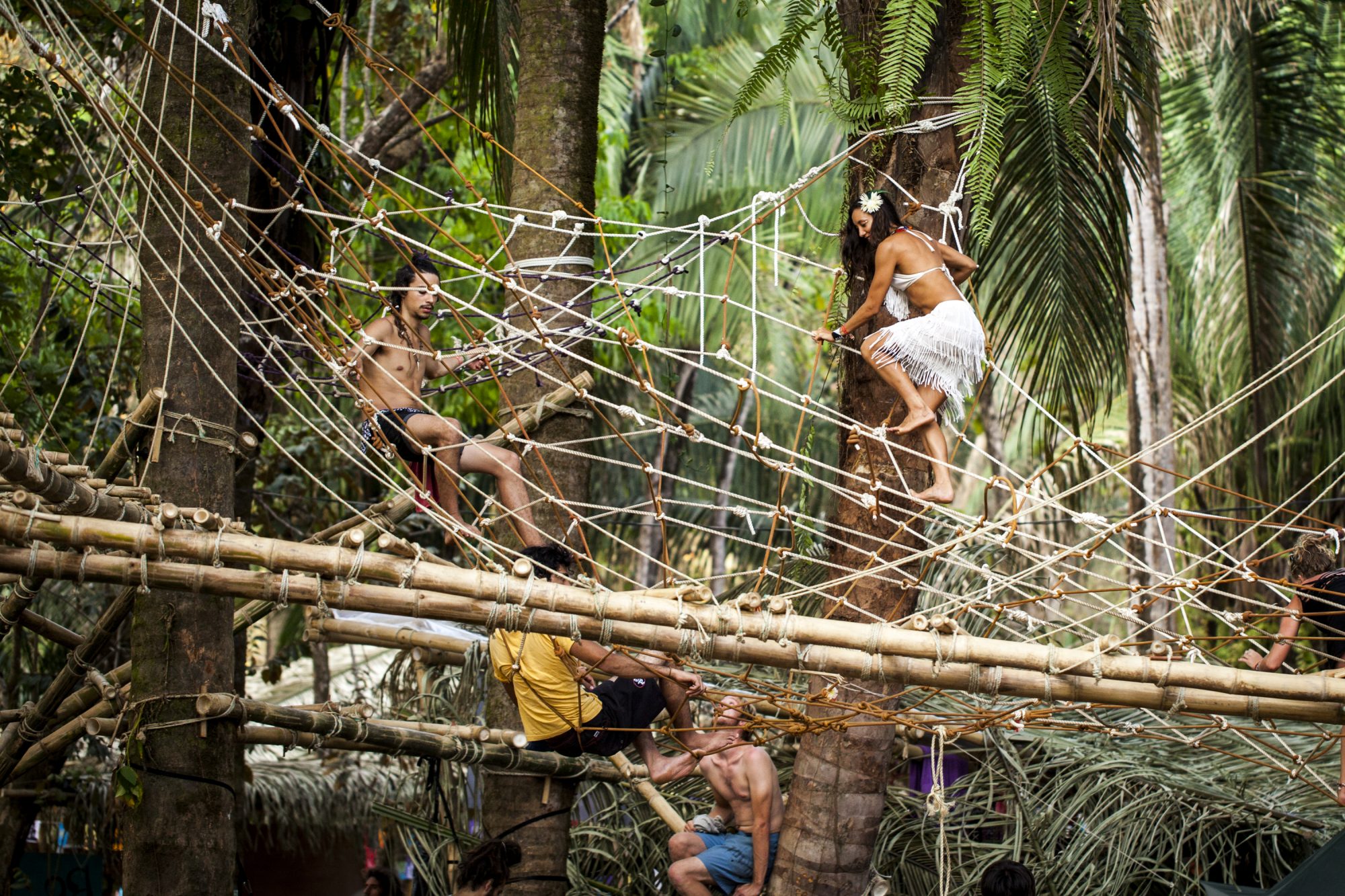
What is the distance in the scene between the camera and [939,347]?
3.68 metres

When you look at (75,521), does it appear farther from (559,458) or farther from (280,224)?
(280,224)

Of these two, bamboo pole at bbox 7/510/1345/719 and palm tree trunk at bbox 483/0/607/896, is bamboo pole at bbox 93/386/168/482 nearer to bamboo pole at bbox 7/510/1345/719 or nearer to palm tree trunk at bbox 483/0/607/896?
bamboo pole at bbox 7/510/1345/719

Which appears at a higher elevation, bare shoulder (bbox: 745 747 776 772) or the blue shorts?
bare shoulder (bbox: 745 747 776 772)

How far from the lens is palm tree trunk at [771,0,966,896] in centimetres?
359

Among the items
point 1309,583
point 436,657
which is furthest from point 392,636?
point 1309,583

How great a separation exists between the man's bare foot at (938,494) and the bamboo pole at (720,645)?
64cm

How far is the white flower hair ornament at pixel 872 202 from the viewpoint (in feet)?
12.0

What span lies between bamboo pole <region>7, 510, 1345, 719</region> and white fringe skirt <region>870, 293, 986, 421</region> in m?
0.99

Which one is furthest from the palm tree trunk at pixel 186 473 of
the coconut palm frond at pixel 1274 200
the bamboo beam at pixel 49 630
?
the coconut palm frond at pixel 1274 200

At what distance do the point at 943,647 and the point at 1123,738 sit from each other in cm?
252

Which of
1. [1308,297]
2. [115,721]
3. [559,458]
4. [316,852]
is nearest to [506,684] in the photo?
[559,458]

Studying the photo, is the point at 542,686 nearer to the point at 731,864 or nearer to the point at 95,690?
the point at 731,864

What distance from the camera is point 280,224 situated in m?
5.42

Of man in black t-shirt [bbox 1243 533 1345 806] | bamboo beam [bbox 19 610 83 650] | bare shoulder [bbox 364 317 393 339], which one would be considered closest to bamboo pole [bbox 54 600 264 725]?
bamboo beam [bbox 19 610 83 650]
